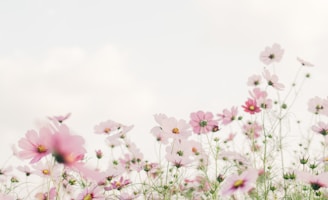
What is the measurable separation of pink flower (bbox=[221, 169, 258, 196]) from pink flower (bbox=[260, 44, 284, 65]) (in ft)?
5.03

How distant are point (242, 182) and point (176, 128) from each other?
80 centimetres

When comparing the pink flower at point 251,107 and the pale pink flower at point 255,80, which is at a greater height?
the pale pink flower at point 255,80

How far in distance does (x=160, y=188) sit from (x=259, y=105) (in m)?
0.63

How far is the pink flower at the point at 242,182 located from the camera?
34.0 inches

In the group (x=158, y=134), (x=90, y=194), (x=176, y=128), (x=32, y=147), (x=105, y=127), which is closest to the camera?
(x=32, y=147)

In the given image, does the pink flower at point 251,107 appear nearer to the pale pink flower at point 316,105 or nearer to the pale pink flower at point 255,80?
the pale pink flower at point 255,80

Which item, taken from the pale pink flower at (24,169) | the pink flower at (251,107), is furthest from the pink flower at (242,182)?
the pale pink flower at (24,169)

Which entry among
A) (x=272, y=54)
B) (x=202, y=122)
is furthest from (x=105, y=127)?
(x=272, y=54)

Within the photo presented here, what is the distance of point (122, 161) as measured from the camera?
7.18 ft

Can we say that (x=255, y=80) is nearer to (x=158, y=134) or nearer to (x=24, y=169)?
(x=158, y=134)

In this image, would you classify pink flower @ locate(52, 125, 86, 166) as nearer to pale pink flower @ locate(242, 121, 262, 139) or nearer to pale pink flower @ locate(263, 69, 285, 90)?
pale pink flower @ locate(263, 69, 285, 90)

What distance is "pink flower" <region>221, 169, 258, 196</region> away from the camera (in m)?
0.86

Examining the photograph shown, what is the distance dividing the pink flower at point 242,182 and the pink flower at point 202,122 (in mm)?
946

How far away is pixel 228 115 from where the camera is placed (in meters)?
2.23
